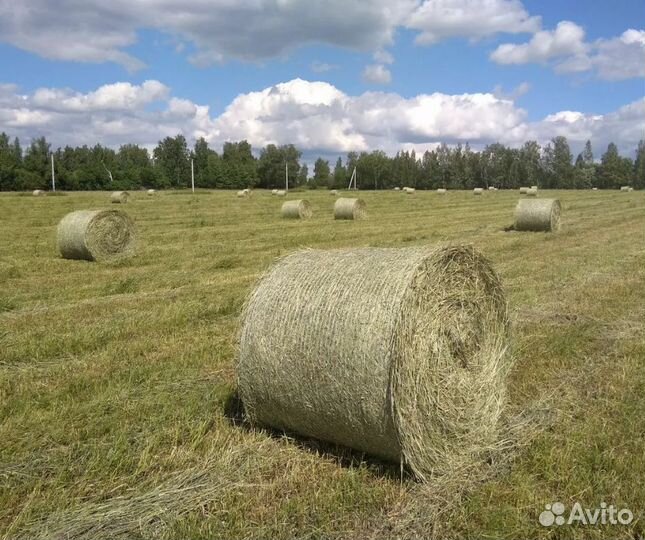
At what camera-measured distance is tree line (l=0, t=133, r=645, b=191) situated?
→ 82375 mm

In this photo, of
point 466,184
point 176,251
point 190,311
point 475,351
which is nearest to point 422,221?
point 176,251

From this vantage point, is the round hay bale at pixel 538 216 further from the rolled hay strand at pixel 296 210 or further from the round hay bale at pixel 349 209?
the rolled hay strand at pixel 296 210

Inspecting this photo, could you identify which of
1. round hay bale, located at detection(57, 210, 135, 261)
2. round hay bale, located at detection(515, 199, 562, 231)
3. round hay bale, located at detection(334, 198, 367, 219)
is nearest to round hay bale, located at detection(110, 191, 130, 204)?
round hay bale, located at detection(334, 198, 367, 219)

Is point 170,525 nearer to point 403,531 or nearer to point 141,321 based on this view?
point 403,531

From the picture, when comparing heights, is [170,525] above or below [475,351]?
below

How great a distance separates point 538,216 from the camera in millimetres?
18875

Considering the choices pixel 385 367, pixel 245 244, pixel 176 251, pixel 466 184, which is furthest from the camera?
pixel 466 184

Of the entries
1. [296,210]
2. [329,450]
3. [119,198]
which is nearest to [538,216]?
[296,210]

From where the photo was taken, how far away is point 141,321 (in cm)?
810

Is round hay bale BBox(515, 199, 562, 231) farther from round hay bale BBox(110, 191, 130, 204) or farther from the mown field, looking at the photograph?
round hay bale BBox(110, 191, 130, 204)

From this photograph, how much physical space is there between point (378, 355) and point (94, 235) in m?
11.8

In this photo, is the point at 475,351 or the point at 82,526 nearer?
the point at 82,526

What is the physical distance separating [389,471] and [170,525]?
1.55m

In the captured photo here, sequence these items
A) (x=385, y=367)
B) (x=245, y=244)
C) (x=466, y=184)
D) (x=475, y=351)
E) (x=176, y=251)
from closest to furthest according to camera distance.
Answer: (x=385, y=367) < (x=475, y=351) < (x=176, y=251) < (x=245, y=244) < (x=466, y=184)
